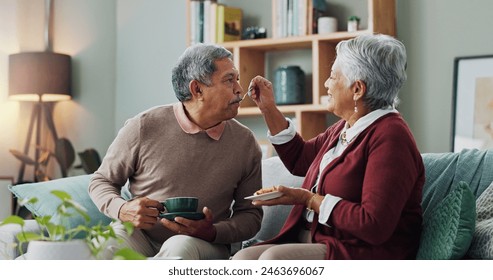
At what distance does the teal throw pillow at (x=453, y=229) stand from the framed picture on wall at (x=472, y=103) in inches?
78.8

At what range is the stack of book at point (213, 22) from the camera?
189 inches

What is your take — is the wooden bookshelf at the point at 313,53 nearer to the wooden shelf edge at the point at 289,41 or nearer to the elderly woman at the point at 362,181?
the wooden shelf edge at the point at 289,41

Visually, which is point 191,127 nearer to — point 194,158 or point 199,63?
point 194,158

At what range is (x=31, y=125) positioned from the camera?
503cm

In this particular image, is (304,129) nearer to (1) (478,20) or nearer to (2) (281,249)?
(1) (478,20)

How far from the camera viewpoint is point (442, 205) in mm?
2340

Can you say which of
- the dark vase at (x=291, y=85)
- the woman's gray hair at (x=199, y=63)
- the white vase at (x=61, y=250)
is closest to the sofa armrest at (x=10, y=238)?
the woman's gray hair at (x=199, y=63)

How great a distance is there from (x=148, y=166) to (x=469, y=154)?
1080 millimetres

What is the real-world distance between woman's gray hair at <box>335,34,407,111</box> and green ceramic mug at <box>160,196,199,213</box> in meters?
0.61

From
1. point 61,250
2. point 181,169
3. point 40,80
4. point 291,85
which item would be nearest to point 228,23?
point 291,85

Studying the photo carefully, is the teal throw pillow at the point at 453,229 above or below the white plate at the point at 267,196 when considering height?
below

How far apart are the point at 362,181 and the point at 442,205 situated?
0.26 meters
